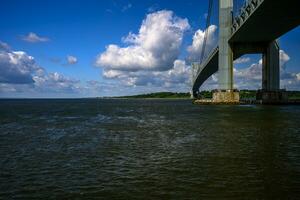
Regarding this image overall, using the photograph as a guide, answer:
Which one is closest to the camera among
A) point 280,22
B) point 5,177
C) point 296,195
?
point 296,195

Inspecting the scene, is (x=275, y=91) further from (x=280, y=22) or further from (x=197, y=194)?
(x=197, y=194)

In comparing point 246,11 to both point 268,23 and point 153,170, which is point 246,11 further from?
point 153,170

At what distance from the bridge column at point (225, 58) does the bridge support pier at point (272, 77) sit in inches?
282

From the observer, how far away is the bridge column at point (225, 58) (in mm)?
69625

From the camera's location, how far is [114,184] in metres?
9.73

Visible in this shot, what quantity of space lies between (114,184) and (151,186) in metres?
1.07

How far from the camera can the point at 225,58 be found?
69688 millimetres

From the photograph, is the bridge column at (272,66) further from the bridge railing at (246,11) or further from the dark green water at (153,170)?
the dark green water at (153,170)

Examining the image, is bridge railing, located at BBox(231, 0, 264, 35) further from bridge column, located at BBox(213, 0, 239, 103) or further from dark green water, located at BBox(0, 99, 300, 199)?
dark green water, located at BBox(0, 99, 300, 199)

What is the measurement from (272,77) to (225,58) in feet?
37.4

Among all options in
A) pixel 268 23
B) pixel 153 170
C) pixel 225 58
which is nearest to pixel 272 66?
pixel 225 58

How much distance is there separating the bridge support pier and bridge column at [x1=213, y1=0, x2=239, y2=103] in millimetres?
7169

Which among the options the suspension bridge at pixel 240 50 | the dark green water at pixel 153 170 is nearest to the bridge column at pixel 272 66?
the suspension bridge at pixel 240 50

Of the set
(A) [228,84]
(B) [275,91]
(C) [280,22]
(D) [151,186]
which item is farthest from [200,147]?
(B) [275,91]
